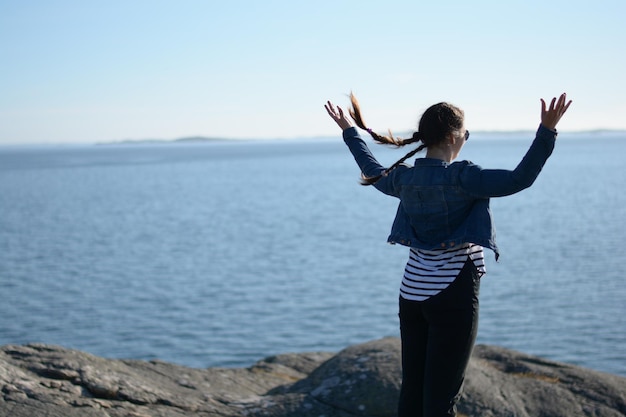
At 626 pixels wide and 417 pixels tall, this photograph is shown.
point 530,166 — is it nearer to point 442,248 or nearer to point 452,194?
point 452,194

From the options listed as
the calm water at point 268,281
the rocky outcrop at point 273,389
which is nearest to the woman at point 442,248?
the rocky outcrop at point 273,389

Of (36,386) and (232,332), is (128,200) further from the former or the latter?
(36,386)

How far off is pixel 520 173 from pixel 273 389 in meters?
4.28

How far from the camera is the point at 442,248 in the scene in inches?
157

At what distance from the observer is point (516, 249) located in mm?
33375

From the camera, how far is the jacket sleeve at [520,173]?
365 centimetres

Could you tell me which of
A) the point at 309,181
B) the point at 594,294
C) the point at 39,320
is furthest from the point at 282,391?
the point at 309,181

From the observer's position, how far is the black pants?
3906 mm

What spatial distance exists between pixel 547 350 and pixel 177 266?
16071mm

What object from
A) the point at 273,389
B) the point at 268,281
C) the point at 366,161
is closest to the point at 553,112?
the point at 366,161

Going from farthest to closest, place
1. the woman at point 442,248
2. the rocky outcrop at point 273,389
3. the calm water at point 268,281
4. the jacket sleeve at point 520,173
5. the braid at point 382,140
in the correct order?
1. the calm water at point 268,281
2. the rocky outcrop at point 273,389
3. the braid at point 382,140
4. the woman at point 442,248
5. the jacket sleeve at point 520,173

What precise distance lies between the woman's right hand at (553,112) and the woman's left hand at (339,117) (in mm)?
1376

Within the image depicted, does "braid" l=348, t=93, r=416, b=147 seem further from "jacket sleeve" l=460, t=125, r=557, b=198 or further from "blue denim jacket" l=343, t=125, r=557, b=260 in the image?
"jacket sleeve" l=460, t=125, r=557, b=198

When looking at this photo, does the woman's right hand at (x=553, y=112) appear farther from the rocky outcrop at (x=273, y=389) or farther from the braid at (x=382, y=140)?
the rocky outcrop at (x=273, y=389)
